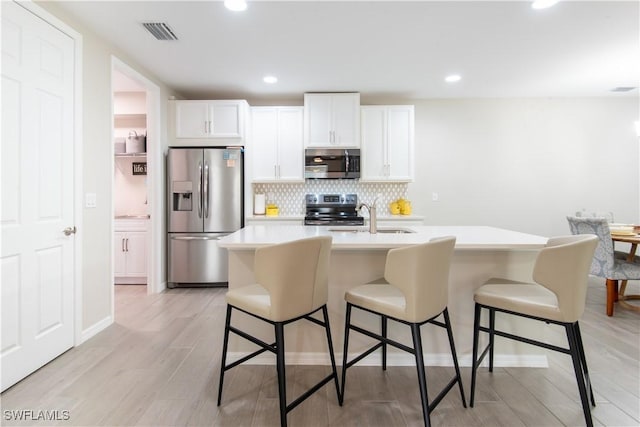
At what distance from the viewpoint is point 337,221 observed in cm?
430

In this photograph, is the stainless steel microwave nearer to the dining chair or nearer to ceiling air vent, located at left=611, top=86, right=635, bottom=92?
the dining chair

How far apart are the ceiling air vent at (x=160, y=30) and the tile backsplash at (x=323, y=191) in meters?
2.22

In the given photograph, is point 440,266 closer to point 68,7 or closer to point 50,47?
point 50,47

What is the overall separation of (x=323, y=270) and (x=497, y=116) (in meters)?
4.27

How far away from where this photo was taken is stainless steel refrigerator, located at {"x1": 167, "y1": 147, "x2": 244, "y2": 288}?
4039 millimetres

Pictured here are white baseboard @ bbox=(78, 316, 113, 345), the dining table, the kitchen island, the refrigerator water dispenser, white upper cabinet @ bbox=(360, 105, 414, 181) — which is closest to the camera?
the kitchen island

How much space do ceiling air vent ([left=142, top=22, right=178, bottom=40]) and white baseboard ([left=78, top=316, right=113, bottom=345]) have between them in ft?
8.41

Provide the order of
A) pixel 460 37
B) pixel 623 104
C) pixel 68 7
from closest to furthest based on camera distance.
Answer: pixel 68 7 < pixel 460 37 < pixel 623 104

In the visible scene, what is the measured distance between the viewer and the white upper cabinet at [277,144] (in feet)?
14.6

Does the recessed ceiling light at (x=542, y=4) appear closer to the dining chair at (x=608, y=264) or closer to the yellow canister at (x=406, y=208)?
the dining chair at (x=608, y=264)

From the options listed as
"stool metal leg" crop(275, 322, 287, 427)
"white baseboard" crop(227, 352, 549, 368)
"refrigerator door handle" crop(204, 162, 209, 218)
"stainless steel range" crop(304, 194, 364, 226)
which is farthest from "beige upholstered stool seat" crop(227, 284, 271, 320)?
"stainless steel range" crop(304, 194, 364, 226)

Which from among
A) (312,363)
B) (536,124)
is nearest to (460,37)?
(536,124)

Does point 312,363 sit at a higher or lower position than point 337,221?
lower

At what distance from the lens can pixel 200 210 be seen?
405 centimetres
